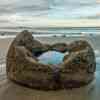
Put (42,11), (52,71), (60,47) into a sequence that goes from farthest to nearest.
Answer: (42,11) < (60,47) < (52,71)

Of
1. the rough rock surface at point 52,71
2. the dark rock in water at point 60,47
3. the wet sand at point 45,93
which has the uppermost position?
the dark rock in water at point 60,47

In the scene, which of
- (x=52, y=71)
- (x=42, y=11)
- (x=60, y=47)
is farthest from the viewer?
(x=42, y=11)

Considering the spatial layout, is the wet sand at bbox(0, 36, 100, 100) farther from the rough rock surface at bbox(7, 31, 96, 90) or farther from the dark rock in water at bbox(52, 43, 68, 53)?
the dark rock in water at bbox(52, 43, 68, 53)

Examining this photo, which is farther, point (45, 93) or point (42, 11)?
point (42, 11)

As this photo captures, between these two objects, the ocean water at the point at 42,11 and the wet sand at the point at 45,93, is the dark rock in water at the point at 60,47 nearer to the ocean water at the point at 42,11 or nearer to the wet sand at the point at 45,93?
the wet sand at the point at 45,93

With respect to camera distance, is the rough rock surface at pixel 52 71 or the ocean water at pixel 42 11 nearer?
the rough rock surface at pixel 52 71

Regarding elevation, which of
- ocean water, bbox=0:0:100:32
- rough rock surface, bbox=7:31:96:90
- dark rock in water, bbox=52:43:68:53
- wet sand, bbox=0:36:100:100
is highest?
ocean water, bbox=0:0:100:32

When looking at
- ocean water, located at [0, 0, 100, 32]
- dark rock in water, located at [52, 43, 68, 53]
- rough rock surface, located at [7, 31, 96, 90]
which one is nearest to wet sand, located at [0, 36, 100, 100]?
rough rock surface, located at [7, 31, 96, 90]

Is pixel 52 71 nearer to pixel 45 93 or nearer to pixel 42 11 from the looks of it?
pixel 45 93

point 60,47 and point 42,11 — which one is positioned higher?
point 42,11

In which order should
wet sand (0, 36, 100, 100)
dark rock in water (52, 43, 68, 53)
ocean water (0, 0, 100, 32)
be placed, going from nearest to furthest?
1. wet sand (0, 36, 100, 100)
2. dark rock in water (52, 43, 68, 53)
3. ocean water (0, 0, 100, 32)

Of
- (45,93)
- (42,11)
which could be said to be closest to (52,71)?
(45,93)

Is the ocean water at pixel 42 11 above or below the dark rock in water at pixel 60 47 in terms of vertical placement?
above

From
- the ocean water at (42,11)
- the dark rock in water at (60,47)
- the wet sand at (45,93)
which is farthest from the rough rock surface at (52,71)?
the ocean water at (42,11)
